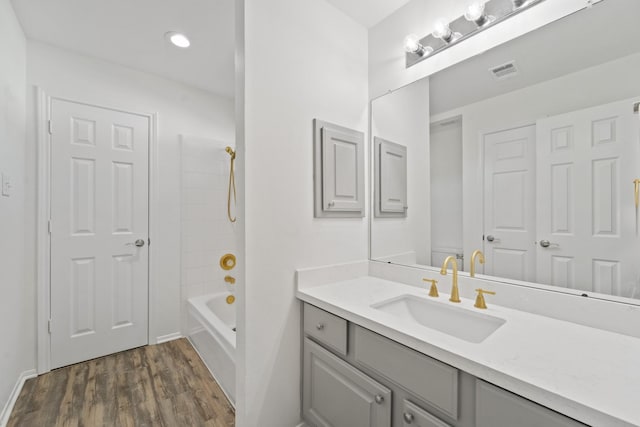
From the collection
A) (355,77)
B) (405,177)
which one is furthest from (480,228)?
(355,77)

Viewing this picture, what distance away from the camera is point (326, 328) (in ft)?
4.13

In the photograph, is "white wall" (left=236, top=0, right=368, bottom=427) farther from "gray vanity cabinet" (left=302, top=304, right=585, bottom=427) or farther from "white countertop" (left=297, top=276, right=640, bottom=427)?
"white countertop" (left=297, top=276, right=640, bottom=427)

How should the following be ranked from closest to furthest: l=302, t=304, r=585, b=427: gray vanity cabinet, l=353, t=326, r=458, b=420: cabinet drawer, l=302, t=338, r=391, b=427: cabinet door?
1. l=302, t=304, r=585, b=427: gray vanity cabinet
2. l=353, t=326, r=458, b=420: cabinet drawer
3. l=302, t=338, r=391, b=427: cabinet door

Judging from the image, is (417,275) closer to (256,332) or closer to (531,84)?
(256,332)

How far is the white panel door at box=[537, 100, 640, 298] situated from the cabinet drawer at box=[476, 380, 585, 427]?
643 millimetres

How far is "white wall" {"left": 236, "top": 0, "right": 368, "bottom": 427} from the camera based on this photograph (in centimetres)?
128

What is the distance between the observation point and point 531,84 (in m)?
1.12

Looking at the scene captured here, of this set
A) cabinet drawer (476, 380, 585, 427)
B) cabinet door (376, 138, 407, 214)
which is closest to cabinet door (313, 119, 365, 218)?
cabinet door (376, 138, 407, 214)

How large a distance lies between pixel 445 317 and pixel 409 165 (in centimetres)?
88

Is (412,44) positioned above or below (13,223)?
above

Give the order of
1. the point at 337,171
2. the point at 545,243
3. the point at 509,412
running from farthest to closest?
the point at 337,171 → the point at 545,243 → the point at 509,412

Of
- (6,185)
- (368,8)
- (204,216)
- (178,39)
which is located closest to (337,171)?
(368,8)

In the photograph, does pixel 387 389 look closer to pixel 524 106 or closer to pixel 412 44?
pixel 524 106

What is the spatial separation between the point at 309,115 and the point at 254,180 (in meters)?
0.52
